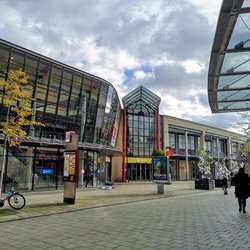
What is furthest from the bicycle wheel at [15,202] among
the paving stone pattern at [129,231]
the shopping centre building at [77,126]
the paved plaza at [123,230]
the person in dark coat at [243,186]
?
the person in dark coat at [243,186]

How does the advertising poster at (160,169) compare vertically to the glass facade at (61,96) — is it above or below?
below

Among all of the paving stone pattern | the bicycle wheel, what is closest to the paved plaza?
the paving stone pattern

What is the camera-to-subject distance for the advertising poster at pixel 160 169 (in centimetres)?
1950

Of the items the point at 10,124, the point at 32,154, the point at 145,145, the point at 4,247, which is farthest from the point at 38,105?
the point at 145,145

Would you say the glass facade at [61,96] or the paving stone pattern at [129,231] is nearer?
the paving stone pattern at [129,231]

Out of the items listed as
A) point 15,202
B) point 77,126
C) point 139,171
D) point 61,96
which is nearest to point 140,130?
point 139,171

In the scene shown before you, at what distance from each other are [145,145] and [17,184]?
2578 cm

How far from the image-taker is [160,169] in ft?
65.7

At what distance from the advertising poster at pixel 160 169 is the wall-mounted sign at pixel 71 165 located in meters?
7.99

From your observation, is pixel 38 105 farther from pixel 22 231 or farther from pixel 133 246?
pixel 133 246

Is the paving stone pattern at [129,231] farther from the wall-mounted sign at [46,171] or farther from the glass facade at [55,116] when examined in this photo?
the wall-mounted sign at [46,171]

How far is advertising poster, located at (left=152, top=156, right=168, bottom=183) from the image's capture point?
19500mm

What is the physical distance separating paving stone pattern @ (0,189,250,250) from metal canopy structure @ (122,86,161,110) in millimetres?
29155

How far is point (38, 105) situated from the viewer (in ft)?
70.1
